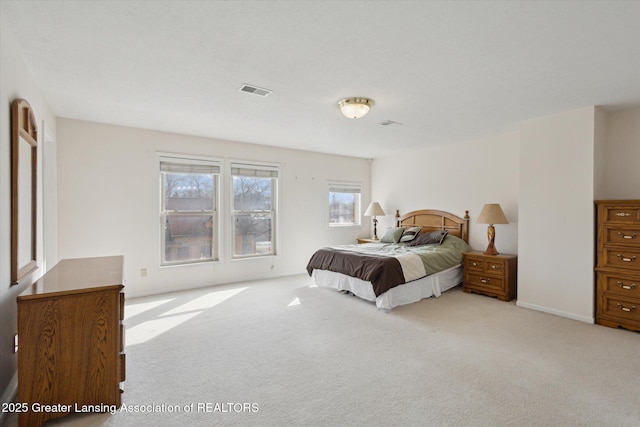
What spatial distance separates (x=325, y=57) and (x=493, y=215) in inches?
137

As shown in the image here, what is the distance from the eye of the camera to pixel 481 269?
4512mm

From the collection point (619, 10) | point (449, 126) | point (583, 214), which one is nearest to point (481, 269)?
point (583, 214)

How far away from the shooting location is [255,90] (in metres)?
3.00

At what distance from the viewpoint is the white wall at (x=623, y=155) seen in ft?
11.7

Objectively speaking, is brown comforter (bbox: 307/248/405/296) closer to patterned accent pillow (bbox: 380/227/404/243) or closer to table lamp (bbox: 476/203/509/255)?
patterned accent pillow (bbox: 380/227/404/243)

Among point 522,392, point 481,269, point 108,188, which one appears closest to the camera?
point 522,392

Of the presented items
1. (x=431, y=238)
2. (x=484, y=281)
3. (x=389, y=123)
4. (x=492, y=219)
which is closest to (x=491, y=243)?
(x=492, y=219)

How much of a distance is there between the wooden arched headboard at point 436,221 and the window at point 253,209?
8.56 ft

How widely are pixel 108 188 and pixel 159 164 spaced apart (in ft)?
2.39

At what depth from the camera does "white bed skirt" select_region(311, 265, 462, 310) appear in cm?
391

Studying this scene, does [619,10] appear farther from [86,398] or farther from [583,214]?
[86,398]

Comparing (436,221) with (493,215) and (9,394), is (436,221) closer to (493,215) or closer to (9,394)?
(493,215)

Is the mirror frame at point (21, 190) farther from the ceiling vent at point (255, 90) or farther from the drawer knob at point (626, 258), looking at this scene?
the drawer knob at point (626, 258)

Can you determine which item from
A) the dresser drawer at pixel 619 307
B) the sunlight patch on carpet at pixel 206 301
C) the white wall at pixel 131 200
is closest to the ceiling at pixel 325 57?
the white wall at pixel 131 200
